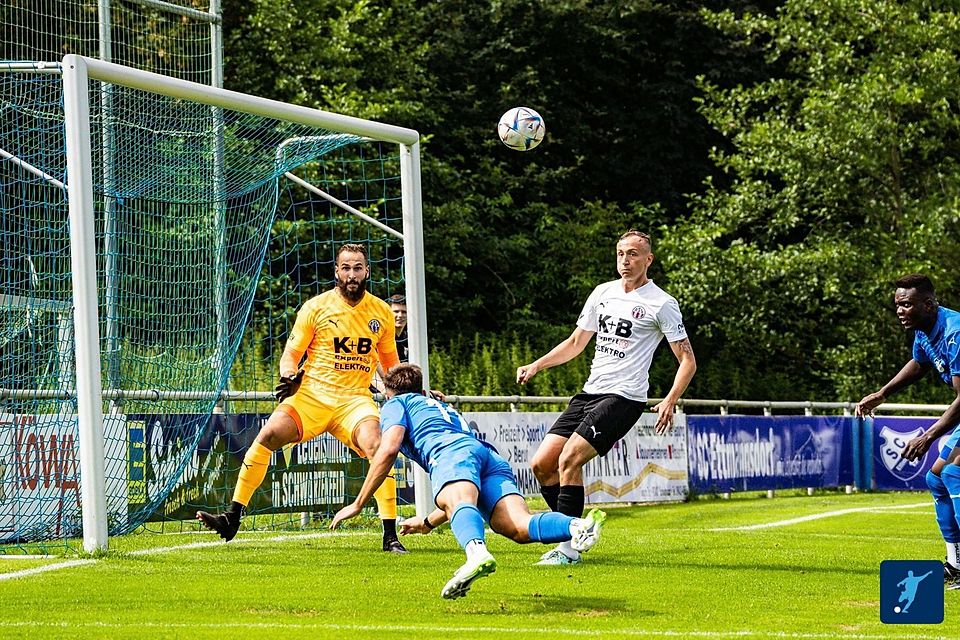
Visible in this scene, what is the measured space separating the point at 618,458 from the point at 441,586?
450 inches

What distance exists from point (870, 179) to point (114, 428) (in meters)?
21.4

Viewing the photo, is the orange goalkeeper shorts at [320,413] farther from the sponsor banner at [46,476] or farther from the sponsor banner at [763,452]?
the sponsor banner at [763,452]

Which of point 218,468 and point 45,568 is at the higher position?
point 218,468

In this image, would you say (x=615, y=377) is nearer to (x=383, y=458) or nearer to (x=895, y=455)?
(x=383, y=458)

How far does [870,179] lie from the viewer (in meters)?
30.4

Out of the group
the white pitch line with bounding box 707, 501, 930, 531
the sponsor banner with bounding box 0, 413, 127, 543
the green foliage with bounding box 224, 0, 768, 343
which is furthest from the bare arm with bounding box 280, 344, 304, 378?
the green foliage with bounding box 224, 0, 768, 343

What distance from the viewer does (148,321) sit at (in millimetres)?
13828

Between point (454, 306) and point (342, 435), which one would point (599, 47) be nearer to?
point (454, 306)

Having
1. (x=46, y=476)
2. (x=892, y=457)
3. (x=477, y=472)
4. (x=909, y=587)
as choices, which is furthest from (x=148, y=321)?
(x=892, y=457)

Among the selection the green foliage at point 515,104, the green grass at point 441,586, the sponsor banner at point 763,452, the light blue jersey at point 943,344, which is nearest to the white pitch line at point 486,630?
the green grass at point 441,586

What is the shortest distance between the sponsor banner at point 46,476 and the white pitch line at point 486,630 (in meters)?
5.11

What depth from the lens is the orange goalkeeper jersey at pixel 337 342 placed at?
452 inches

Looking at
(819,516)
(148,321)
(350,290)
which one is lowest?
(819,516)

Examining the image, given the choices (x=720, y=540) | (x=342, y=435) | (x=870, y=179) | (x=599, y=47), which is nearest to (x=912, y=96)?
(x=870, y=179)
